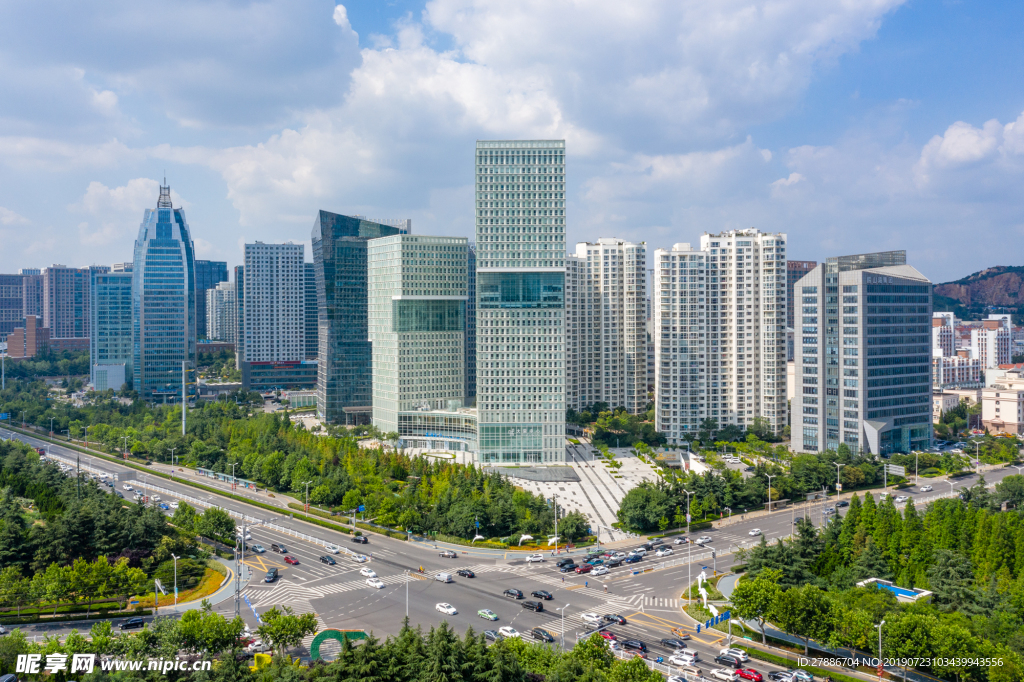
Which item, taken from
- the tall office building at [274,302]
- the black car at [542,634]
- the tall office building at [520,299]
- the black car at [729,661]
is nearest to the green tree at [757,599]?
the black car at [729,661]

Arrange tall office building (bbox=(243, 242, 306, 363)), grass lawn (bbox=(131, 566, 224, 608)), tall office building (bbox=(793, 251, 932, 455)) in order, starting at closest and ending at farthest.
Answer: grass lawn (bbox=(131, 566, 224, 608)) → tall office building (bbox=(793, 251, 932, 455)) → tall office building (bbox=(243, 242, 306, 363))

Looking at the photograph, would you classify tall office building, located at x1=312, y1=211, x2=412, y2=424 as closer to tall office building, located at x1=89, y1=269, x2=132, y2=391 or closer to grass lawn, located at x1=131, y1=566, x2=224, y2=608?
tall office building, located at x1=89, y1=269, x2=132, y2=391

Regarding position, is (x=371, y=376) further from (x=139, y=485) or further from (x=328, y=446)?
(x=139, y=485)

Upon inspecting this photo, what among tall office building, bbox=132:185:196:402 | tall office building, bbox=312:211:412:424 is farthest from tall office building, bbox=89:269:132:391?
tall office building, bbox=312:211:412:424

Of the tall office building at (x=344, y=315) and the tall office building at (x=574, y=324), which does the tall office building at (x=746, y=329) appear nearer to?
the tall office building at (x=574, y=324)

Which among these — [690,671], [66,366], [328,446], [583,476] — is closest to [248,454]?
[328,446]

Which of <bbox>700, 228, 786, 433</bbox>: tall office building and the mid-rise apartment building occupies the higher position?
<bbox>700, 228, 786, 433</bbox>: tall office building
